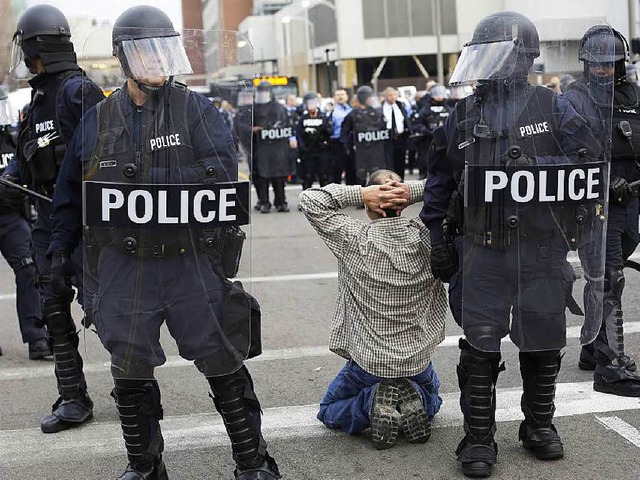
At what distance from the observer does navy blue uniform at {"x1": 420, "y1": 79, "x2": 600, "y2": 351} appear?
3.99 metres

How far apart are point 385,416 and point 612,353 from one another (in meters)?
1.50

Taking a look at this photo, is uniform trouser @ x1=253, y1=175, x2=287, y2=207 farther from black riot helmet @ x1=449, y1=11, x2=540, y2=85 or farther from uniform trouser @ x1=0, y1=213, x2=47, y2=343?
black riot helmet @ x1=449, y1=11, x2=540, y2=85

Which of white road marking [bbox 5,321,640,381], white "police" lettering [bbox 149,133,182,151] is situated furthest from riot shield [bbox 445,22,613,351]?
white road marking [bbox 5,321,640,381]

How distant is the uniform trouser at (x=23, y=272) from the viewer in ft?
22.5

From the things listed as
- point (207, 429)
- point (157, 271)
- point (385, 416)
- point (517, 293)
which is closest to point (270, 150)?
point (207, 429)

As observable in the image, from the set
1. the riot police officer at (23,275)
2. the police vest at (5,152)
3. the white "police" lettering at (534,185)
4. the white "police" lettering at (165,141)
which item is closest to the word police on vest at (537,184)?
the white "police" lettering at (534,185)

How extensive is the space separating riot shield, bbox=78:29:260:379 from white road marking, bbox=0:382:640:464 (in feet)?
3.47

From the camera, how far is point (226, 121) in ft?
13.0

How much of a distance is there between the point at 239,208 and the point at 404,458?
144cm

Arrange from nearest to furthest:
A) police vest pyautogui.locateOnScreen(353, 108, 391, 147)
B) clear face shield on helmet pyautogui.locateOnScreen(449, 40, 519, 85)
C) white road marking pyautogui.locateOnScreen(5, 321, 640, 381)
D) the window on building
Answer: clear face shield on helmet pyautogui.locateOnScreen(449, 40, 519, 85) → white road marking pyautogui.locateOnScreen(5, 321, 640, 381) → police vest pyautogui.locateOnScreen(353, 108, 391, 147) → the window on building

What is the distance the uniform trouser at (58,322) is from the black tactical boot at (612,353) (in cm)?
270

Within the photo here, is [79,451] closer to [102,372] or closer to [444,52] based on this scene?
[102,372]

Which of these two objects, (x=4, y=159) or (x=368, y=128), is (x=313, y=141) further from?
(x=4, y=159)

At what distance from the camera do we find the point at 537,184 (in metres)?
3.98
